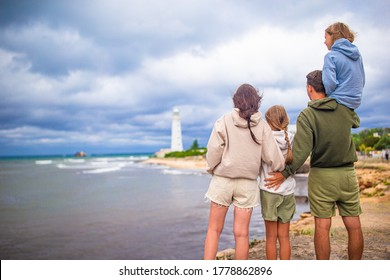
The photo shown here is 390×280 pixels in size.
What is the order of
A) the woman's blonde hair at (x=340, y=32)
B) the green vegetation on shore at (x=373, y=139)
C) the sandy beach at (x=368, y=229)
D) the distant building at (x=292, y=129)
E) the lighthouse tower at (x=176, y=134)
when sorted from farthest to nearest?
the lighthouse tower at (x=176, y=134)
the green vegetation on shore at (x=373, y=139)
the sandy beach at (x=368, y=229)
the distant building at (x=292, y=129)
the woman's blonde hair at (x=340, y=32)

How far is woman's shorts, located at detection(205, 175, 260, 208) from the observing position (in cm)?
194

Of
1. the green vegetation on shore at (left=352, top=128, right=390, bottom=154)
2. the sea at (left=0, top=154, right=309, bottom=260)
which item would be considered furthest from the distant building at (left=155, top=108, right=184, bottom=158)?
the green vegetation on shore at (left=352, top=128, right=390, bottom=154)

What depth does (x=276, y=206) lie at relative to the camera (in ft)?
6.52

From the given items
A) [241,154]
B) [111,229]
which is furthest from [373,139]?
[111,229]

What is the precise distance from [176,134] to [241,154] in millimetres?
46465

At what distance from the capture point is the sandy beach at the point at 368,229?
100 inches

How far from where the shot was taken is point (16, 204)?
26.1 feet

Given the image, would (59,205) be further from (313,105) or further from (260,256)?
(313,105)

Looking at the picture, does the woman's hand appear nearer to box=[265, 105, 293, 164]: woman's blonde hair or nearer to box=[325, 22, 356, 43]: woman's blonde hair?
box=[265, 105, 293, 164]: woman's blonde hair

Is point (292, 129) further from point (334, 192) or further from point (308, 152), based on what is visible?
point (334, 192)

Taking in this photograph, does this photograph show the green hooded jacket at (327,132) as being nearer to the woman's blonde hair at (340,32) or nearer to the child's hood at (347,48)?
the child's hood at (347,48)

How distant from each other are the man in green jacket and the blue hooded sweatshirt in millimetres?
52

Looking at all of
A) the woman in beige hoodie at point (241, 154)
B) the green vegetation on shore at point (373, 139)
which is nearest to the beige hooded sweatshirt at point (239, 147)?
the woman in beige hoodie at point (241, 154)
